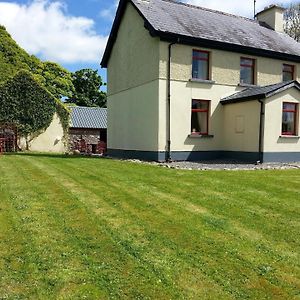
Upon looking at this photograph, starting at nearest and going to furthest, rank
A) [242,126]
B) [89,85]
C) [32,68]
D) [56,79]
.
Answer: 1. [242,126]
2. [32,68]
3. [56,79]
4. [89,85]

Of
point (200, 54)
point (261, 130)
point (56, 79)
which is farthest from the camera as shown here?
point (56, 79)

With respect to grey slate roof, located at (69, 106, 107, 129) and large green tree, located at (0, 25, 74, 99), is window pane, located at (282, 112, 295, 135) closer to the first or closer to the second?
grey slate roof, located at (69, 106, 107, 129)

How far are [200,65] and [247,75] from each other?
3.13 m

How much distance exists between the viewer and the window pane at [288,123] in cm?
1650

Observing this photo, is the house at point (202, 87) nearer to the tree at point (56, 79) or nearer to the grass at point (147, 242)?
the grass at point (147, 242)

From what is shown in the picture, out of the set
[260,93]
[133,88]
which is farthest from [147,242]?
[133,88]

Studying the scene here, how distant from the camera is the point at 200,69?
675 inches

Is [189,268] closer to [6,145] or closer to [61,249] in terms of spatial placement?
[61,249]

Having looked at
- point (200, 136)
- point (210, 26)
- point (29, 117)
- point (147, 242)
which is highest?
point (210, 26)

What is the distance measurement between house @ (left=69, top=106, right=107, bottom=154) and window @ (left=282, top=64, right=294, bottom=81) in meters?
16.3

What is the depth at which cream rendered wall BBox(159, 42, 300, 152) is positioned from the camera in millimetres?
16125

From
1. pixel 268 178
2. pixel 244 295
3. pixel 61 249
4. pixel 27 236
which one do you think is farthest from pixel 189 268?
pixel 268 178

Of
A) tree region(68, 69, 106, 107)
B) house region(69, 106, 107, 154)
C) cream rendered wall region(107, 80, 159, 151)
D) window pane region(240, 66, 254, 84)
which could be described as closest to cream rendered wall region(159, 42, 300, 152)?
window pane region(240, 66, 254, 84)

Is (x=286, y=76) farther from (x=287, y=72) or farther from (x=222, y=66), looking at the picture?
(x=222, y=66)
